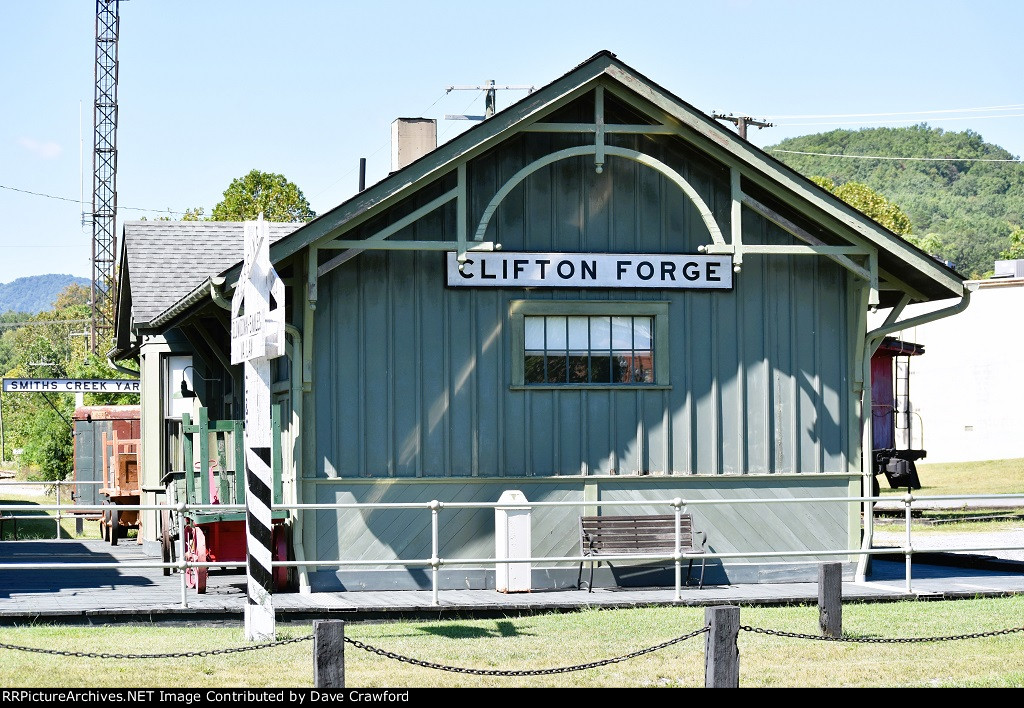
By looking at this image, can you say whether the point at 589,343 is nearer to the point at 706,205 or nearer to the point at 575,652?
the point at 706,205

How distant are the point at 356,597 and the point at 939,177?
15938 centimetres

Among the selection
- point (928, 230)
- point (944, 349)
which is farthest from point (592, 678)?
point (928, 230)

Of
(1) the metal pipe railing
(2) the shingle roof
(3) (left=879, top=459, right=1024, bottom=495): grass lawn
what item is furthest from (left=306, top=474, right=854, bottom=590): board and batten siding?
(3) (left=879, top=459, right=1024, bottom=495): grass lawn

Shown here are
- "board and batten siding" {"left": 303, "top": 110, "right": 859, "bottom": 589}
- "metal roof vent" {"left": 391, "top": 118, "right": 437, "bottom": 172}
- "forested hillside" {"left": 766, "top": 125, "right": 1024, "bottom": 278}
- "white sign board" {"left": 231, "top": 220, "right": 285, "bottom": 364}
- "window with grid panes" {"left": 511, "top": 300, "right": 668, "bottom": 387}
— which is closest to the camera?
"white sign board" {"left": 231, "top": 220, "right": 285, "bottom": 364}

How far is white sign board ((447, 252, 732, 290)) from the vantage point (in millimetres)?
15984

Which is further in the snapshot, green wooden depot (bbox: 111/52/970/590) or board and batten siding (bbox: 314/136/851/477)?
board and batten siding (bbox: 314/136/851/477)

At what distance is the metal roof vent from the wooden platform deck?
603 centimetres

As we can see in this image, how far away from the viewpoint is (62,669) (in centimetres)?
1078

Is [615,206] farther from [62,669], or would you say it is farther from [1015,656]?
[62,669]

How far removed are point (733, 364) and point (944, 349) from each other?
35.9 metres

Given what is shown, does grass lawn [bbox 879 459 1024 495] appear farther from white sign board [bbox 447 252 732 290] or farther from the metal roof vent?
the metal roof vent

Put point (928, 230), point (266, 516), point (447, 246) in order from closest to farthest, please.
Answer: point (266, 516) → point (447, 246) → point (928, 230)

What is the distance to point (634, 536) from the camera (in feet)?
52.4
